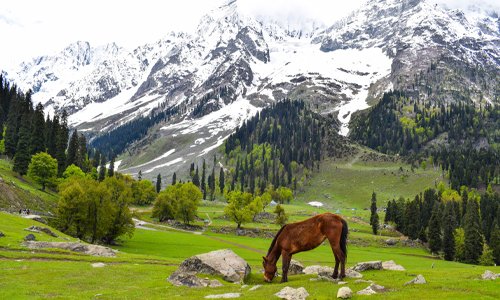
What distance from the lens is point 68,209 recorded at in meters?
73.1

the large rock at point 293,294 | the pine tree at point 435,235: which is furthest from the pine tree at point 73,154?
the large rock at point 293,294

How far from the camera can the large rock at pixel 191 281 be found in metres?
29.1

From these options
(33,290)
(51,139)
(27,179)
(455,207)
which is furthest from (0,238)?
(455,207)

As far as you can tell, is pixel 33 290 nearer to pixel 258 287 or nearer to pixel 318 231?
pixel 258 287

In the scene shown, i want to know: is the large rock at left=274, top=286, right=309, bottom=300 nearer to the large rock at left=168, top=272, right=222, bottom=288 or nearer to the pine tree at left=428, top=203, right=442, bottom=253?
the large rock at left=168, top=272, right=222, bottom=288

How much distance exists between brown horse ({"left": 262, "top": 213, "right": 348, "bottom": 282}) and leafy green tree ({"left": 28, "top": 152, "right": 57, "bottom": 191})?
9745 centimetres

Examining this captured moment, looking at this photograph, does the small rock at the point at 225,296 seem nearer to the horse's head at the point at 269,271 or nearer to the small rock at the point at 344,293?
the small rock at the point at 344,293

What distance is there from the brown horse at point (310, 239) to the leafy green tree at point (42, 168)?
97.4 m

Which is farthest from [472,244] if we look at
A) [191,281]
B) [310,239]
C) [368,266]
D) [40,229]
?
[40,229]

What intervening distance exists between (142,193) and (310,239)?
156 meters

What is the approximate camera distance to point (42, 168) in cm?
10925

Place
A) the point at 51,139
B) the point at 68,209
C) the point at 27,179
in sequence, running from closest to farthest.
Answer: the point at 68,209 → the point at 27,179 → the point at 51,139

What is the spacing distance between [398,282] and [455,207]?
14030 cm

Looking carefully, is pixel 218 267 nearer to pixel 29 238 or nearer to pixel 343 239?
pixel 343 239
